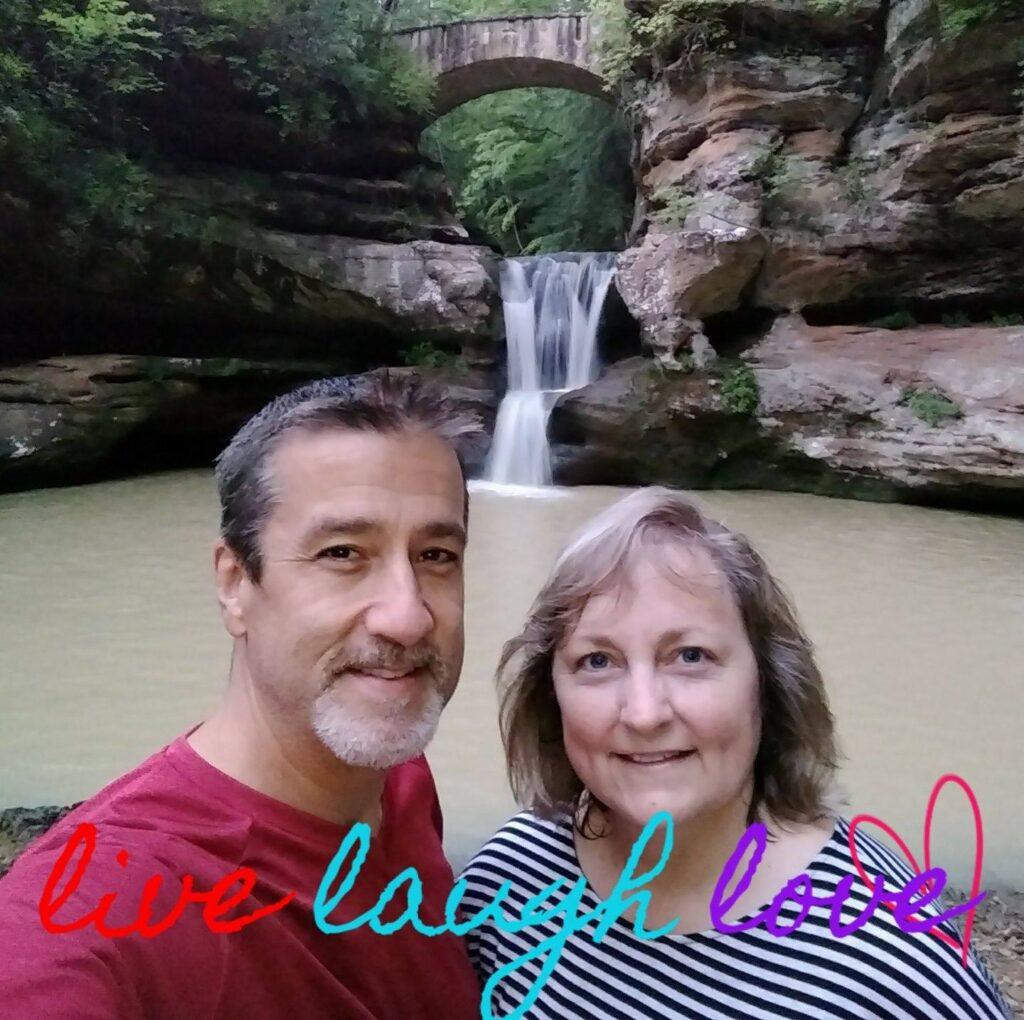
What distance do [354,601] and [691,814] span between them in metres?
0.59

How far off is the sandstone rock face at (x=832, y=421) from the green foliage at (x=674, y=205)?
1.93m

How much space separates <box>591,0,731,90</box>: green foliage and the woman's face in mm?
12747

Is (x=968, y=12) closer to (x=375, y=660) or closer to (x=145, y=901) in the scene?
(x=375, y=660)

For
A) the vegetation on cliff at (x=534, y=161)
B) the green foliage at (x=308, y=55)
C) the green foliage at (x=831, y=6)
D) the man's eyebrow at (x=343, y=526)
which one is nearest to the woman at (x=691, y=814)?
the man's eyebrow at (x=343, y=526)

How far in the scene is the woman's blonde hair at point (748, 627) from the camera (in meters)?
1.40

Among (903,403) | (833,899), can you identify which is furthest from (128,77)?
(833,899)

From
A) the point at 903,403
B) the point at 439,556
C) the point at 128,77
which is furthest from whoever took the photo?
the point at 128,77

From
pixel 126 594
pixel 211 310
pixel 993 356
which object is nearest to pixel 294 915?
pixel 126 594

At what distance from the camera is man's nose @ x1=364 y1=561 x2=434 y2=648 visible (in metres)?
1.35

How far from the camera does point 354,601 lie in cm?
137

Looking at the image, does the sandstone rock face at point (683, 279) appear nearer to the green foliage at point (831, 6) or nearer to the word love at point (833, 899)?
the green foliage at point (831, 6)

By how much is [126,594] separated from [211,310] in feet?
24.7

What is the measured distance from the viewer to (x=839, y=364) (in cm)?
1110

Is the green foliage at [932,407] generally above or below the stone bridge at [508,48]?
below
